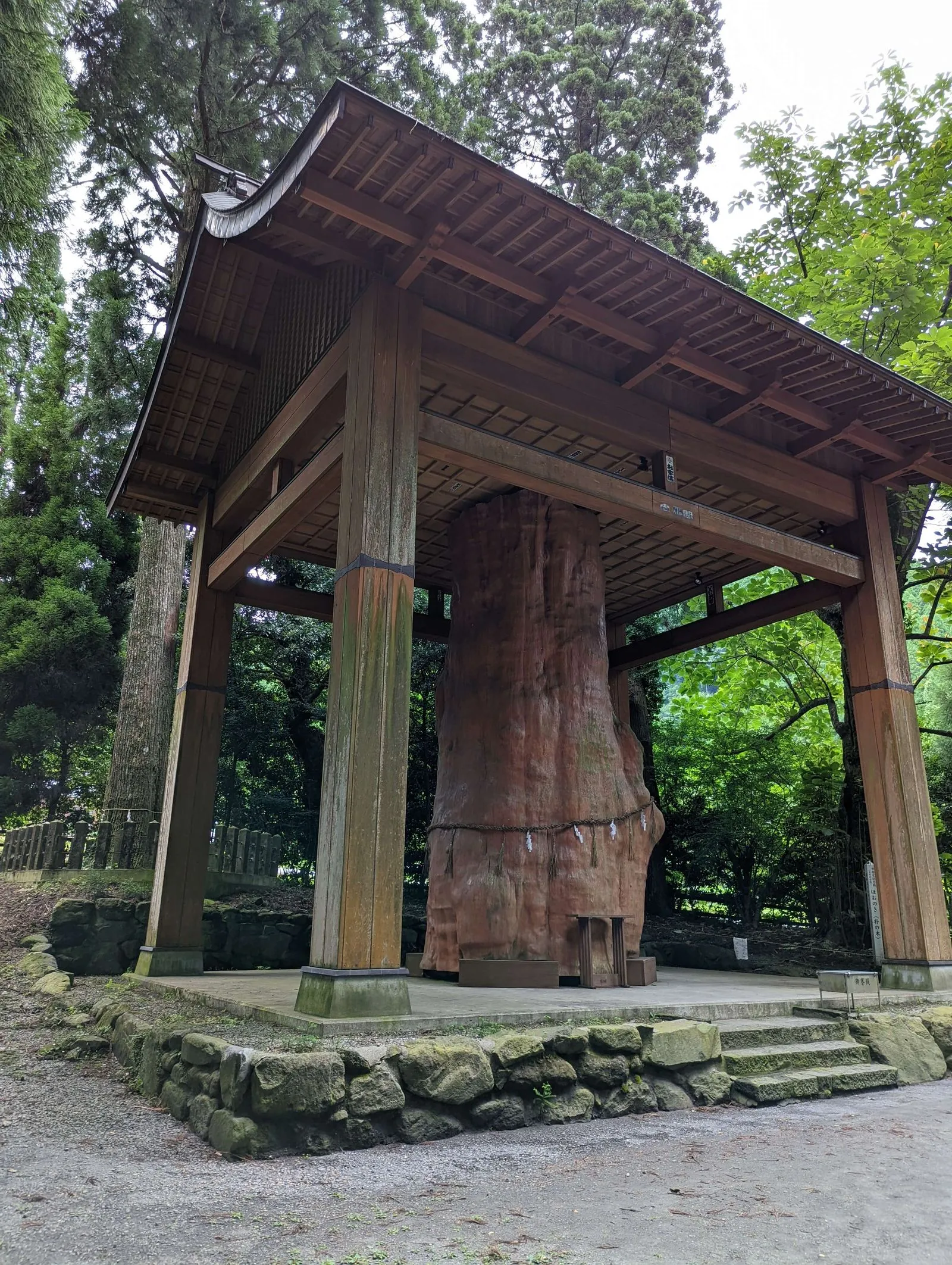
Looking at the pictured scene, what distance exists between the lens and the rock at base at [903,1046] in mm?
4918

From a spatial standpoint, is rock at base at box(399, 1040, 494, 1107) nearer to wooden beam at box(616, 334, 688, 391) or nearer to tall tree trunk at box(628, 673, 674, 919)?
wooden beam at box(616, 334, 688, 391)

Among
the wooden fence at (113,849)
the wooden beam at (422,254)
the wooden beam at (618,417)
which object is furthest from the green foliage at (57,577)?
the wooden beam at (422,254)

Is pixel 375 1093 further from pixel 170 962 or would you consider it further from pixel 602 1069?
pixel 170 962

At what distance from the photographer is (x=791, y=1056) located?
15.0 feet

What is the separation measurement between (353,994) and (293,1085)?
635mm

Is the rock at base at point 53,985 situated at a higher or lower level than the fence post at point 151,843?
lower

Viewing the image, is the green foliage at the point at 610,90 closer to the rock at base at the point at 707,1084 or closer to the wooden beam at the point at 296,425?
the wooden beam at the point at 296,425

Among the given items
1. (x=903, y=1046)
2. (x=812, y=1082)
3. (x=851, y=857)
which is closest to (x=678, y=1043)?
(x=812, y=1082)

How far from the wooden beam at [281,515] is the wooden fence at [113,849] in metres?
3.59

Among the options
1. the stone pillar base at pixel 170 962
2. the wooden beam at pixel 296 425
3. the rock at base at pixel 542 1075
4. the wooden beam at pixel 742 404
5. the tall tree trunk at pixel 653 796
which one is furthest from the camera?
the tall tree trunk at pixel 653 796

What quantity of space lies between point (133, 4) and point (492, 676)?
426 inches

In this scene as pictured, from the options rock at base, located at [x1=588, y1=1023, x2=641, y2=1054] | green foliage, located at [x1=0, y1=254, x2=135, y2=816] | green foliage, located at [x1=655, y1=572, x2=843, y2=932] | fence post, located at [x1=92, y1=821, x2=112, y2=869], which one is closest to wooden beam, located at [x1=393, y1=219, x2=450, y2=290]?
rock at base, located at [x1=588, y1=1023, x2=641, y2=1054]

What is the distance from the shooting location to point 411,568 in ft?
14.8

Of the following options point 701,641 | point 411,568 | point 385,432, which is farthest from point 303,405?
point 701,641
